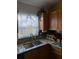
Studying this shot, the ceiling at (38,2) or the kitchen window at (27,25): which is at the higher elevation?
the ceiling at (38,2)

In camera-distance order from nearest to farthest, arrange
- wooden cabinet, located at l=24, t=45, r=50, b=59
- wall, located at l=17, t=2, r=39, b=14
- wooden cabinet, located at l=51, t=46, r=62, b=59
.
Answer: wall, located at l=17, t=2, r=39, b=14, wooden cabinet, located at l=24, t=45, r=50, b=59, wooden cabinet, located at l=51, t=46, r=62, b=59

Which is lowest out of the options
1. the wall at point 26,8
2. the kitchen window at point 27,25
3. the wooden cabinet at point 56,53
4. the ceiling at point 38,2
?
the wooden cabinet at point 56,53

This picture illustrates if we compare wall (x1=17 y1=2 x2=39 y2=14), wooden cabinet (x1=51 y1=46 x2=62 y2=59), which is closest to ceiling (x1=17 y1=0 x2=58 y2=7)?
wall (x1=17 y1=2 x2=39 y2=14)

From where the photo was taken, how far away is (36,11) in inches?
42.9

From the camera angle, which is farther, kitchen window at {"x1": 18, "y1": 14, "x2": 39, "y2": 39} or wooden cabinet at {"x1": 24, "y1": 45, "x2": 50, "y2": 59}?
wooden cabinet at {"x1": 24, "y1": 45, "x2": 50, "y2": 59}

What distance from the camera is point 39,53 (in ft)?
4.09

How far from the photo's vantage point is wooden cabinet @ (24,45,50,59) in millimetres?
1172

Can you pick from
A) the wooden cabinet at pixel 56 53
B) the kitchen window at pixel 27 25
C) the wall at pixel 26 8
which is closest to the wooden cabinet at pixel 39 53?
the wooden cabinet at pixel 56 53

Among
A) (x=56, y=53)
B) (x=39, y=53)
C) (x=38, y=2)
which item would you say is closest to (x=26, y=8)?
(x=38, y=2)

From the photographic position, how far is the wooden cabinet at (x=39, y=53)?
1.17 metres

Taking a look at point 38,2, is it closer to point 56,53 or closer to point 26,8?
point 26,8

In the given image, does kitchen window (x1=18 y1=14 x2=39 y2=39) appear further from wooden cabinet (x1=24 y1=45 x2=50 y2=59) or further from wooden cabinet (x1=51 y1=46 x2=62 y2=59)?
wooden cabinet (x1=51 y1=46 x2=62 y2=59)

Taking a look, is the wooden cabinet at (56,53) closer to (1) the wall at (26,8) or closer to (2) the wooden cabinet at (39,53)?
(2) the wooden cabinet at (39,53)
